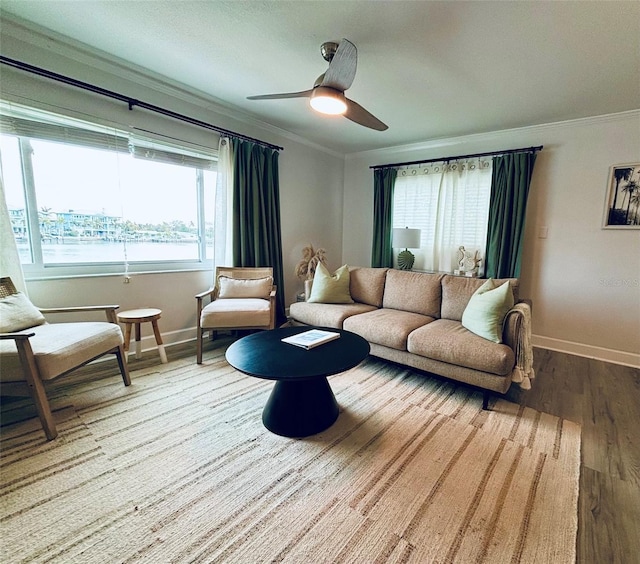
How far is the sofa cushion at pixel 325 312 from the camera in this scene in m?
2.99

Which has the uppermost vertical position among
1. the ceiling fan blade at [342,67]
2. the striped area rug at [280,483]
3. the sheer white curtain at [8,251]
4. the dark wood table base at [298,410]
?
the ceiling fan blade at [342,67]

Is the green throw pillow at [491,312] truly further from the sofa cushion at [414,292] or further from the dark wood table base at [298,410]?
the dark wood table base at [298,410]

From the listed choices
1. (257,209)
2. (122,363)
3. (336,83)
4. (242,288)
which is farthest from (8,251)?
(336,83)

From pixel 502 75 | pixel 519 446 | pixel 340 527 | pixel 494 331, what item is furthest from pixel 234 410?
pixel 502 75

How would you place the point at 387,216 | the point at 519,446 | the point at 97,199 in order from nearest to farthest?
the point at 519,446
the point at 97,199
the point at 387,216

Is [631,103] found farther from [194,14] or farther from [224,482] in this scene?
[224,482]

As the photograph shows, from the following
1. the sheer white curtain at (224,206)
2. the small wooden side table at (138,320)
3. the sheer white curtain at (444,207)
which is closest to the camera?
the small wooden side table at (138,320)

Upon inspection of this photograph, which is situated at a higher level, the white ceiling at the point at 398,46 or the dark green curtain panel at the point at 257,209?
the white ceiling at the point at 398,46

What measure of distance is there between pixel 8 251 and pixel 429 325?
3.31 m

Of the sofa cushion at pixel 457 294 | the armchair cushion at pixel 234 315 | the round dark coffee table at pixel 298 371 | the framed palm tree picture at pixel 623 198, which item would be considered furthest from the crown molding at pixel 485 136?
the round dark coffee table at pixel 298 371

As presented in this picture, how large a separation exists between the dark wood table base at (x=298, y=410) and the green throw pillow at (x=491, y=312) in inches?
51.3

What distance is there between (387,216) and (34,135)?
3935 millimetres

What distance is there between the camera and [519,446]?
5.91ft

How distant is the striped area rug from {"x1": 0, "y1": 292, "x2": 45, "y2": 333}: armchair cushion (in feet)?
1.87
